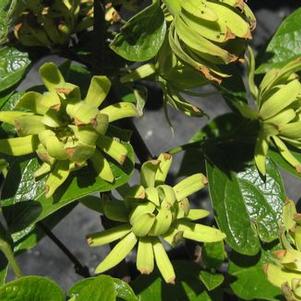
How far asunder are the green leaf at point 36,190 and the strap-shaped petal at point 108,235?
0.08 m

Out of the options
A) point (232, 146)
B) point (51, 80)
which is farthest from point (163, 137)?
point (51, 80)

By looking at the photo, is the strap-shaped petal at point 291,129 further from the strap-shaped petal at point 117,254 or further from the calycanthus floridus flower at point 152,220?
the strap-shaped petal at point 117,254

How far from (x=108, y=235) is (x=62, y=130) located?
17 centimetres

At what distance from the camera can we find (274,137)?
1059mm

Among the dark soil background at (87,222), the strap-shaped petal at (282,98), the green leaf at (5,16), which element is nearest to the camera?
the green leaf at (5,16)

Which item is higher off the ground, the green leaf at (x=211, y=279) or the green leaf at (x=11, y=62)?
the green leaf at (x=11, y=62)

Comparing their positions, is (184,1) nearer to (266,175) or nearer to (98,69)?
(98,69)

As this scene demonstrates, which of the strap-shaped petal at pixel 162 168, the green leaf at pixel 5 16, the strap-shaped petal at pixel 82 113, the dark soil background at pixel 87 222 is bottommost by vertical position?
the dark soil background at pixel 87 222

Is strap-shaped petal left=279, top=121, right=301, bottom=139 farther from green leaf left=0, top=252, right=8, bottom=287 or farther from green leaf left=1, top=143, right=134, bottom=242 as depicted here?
green leaf left=0, top=252, right=8, bottom=287

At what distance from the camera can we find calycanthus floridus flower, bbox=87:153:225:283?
0.94m

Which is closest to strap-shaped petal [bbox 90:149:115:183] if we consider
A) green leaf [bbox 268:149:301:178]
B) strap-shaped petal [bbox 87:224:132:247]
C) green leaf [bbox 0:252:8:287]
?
strap-shaped petal [bbox 87:224:132:247]

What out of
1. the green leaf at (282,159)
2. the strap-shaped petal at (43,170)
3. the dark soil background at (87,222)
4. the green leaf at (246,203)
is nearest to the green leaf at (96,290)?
the strap-shaped petal at (43,170)

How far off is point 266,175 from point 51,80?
41 cm

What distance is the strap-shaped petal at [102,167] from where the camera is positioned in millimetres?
884
